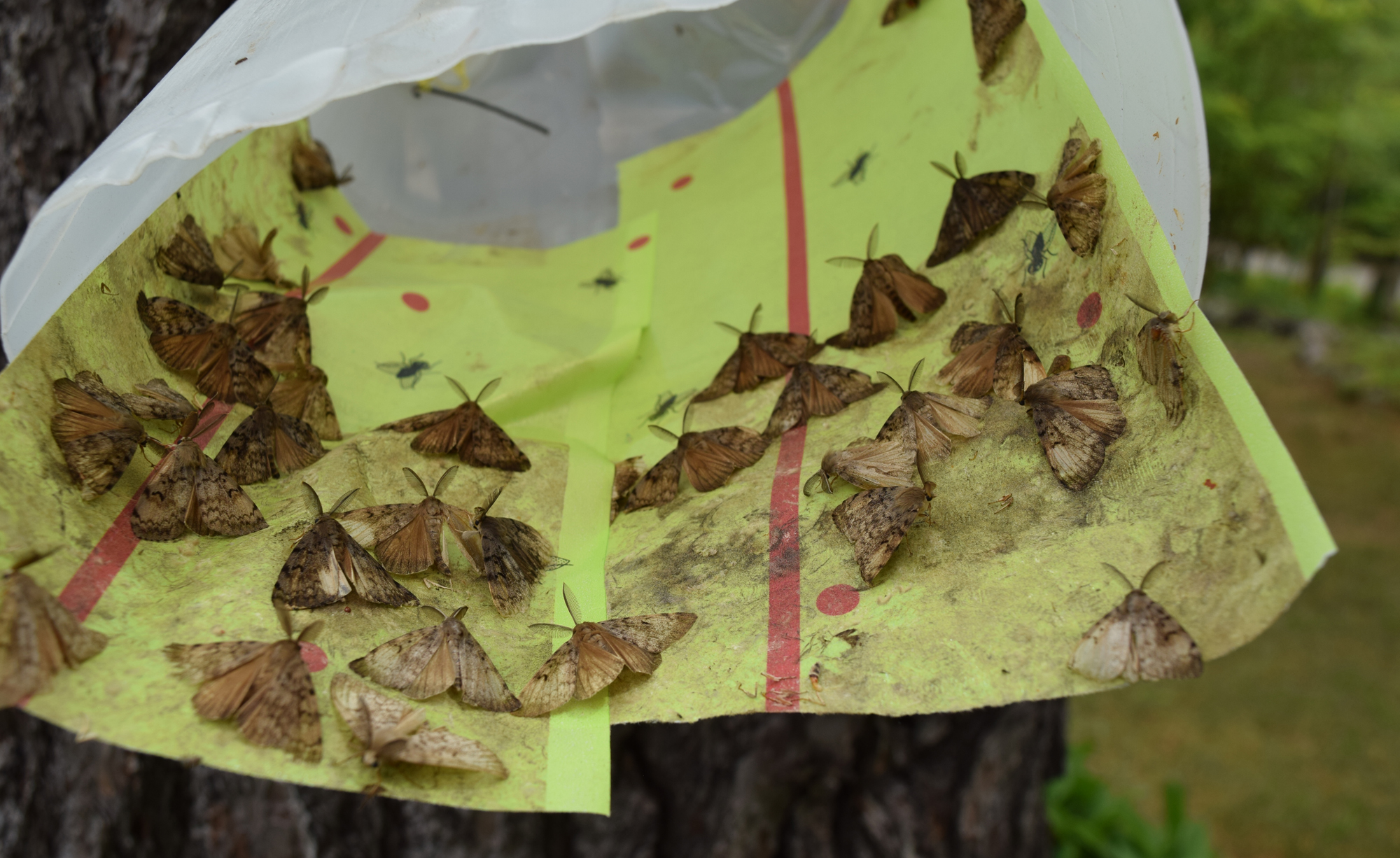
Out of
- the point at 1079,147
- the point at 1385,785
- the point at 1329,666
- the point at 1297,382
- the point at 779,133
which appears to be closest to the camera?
the point at 1079,147

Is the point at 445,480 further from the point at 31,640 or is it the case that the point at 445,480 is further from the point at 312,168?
the point at 312,168

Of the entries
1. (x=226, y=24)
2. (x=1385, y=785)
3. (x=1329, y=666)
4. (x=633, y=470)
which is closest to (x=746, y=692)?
(x=633, y=470)

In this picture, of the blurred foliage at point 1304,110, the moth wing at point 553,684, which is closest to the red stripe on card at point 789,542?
the moth wing at point 553,684

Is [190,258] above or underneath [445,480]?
above

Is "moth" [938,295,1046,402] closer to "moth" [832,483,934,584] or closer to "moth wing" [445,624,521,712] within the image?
"moth" [832,483,934,584]

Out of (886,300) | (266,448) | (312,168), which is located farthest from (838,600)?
(312,168)

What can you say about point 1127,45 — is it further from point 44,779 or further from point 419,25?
point 44,779
